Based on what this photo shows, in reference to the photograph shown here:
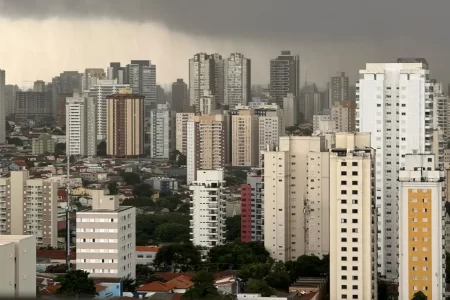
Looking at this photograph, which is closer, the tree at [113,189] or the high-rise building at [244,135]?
the tree at [113,189]

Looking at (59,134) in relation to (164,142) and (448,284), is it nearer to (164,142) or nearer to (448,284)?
(164,142)

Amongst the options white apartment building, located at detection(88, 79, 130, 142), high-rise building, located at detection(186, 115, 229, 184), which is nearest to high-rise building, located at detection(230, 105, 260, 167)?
high-rise building, located at detection(186, 115, 229, 184)

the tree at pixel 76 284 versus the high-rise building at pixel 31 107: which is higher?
the high-rise building at pixel 31 107

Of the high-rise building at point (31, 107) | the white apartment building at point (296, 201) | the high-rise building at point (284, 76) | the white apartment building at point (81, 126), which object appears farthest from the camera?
the white apartment building at point (81, 126)

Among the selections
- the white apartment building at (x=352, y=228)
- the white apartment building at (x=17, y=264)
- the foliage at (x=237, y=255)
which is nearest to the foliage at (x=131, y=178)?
the foliage at (x=237, y=255)

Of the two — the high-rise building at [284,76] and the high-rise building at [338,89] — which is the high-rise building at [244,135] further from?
the high-rise building at [338,89]

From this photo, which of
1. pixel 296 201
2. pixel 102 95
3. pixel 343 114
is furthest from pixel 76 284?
pixel 102 95

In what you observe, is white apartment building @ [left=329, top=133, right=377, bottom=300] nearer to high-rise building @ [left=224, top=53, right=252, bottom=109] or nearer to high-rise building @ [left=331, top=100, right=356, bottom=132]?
high-rise building @ [left=331, top=100, right=356, bottom=132]

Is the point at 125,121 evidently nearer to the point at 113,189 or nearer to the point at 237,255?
the point at 113,189
